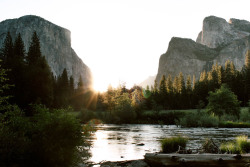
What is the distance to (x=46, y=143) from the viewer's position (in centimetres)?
860

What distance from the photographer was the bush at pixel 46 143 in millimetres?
8445

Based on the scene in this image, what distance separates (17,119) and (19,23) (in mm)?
212003

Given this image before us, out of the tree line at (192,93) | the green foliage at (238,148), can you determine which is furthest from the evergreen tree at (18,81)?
the green foliage at (238,148)

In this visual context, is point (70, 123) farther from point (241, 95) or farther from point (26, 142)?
point (241, 95)

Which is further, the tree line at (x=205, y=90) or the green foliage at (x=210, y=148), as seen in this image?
the tree line at (x=205, y=90)

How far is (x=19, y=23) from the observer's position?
196875 mm

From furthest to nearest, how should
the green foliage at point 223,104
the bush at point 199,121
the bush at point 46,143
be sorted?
the green foliage at point 223,104
the bush at point 199,121
the bush at point 46,143

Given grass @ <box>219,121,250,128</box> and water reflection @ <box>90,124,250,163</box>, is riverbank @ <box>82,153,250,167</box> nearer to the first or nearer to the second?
water reflection @ <box>90,124,250,163</box>

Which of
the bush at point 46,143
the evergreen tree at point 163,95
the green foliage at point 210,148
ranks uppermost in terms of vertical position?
the evergreen tree at point 163,95

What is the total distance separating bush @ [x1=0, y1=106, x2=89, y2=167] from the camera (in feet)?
27.7

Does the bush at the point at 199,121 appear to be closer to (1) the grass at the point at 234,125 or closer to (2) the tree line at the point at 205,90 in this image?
(1) the grass at the point at 234,125

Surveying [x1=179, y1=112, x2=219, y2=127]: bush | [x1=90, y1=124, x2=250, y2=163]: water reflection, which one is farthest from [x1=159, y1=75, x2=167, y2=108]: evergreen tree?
[x1=90, y1=124, x2=250, y2=163]: water reflection

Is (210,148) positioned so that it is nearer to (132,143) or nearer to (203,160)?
(203,160)

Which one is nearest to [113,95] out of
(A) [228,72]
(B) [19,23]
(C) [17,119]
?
(A) [228,72]
